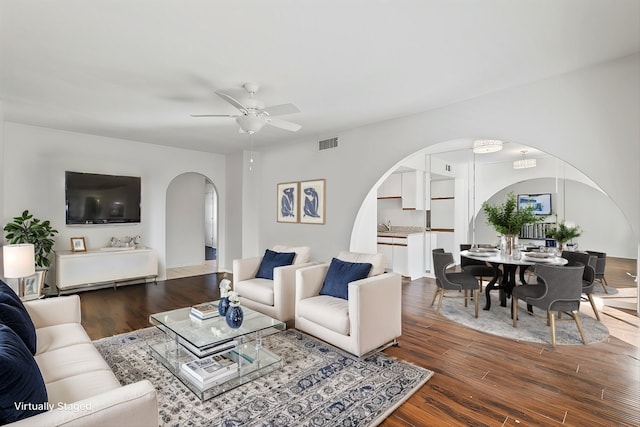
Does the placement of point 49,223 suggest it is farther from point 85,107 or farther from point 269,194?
point 269,194

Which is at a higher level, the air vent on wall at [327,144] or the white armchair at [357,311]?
the air vent on wall at [327,144]

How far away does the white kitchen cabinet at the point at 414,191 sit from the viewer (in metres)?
6.66

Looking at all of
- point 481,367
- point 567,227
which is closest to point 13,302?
point 481,367

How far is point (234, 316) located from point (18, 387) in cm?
154

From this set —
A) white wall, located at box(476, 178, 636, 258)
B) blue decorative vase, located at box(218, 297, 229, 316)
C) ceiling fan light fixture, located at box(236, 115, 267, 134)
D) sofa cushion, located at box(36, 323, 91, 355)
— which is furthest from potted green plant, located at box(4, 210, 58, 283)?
white wall, located at box(476, 178, 636, 258)

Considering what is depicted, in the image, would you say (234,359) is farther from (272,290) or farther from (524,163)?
(524,163)

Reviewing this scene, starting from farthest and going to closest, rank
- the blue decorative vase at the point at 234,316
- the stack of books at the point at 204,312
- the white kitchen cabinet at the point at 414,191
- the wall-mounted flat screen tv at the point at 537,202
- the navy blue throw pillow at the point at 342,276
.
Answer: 1. the white kitchen cabinet at the point at 414,191
2. the wall-mounted flat screen tv at the point at 537,202
3. the navy blue throw pillow at the point at 342,276
4. the stack of books at the point at 204,312
5. the blue decorative vase at the point at 234,316

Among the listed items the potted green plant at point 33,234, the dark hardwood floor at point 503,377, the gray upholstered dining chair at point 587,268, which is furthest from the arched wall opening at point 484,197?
the potted green plant at point 33,234

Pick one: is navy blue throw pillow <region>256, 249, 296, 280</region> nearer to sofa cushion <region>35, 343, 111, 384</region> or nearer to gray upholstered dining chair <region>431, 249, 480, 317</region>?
gray upholstered dining chair <region>431, 249, 480, 317</region>

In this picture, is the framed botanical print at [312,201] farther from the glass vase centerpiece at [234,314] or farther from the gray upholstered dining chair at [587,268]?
the gray upholstered dining chair at [587,268]

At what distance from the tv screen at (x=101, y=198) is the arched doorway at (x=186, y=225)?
1532 mm

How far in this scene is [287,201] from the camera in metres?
5.98

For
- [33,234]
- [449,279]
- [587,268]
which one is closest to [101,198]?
[33,234]

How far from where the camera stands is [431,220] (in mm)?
6504
